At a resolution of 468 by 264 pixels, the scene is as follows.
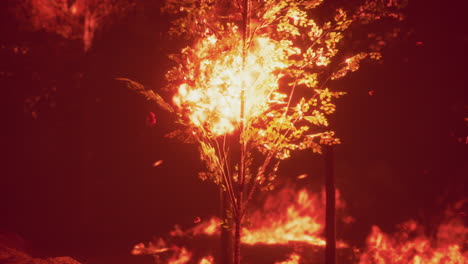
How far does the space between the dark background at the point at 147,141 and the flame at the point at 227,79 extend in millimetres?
7327

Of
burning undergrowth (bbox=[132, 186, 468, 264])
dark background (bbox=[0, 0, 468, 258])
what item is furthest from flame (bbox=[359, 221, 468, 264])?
dark background (bbox=[0, 0, 468, 258])

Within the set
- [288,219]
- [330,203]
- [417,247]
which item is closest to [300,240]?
[288,219]

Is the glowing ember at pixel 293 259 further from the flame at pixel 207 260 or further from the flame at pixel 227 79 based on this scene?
the flame at pixel 227 79

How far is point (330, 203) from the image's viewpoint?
419 inches

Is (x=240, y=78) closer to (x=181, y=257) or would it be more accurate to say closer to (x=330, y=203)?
(x=330, y=203)

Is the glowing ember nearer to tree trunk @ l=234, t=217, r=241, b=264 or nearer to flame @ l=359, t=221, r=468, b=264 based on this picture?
flame @ l=359, t=221, r=468, b=264

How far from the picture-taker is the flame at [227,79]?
7840 millimetres

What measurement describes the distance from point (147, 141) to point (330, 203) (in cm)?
883

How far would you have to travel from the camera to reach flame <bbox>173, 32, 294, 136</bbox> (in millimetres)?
7840

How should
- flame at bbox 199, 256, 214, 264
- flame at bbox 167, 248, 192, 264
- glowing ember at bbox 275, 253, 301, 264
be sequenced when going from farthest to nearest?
flame at bbox 167, 248, 192, 264 → flame at bbox 199, 256, 214, 264 → glowing ember at bbox 275, 253, 301, 264

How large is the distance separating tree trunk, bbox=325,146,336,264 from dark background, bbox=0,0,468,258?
457 centimetres

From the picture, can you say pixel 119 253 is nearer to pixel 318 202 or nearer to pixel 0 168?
pixel 0 168

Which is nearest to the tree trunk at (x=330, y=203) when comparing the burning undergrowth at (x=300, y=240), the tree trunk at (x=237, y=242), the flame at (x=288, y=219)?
the burning undergrowth at (x=300, y=240)

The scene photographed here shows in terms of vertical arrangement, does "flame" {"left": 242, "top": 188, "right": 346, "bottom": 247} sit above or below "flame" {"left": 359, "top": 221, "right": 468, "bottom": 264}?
above
